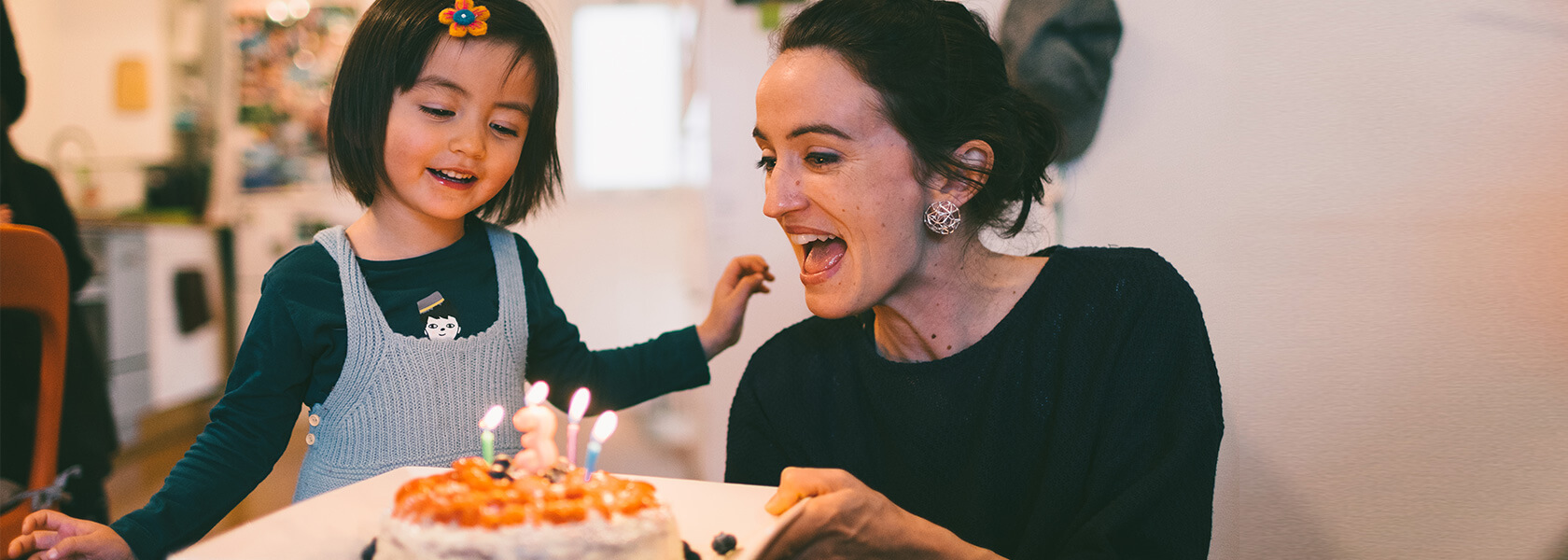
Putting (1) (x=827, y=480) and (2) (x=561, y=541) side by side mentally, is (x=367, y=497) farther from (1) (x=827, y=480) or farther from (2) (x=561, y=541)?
(1) (x=827, y=480)

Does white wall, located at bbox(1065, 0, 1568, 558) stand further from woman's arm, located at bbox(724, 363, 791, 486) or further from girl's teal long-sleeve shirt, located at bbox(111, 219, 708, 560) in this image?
girl's teal long-sleeve shirt, located at bbox(111, 219, 708, 560)

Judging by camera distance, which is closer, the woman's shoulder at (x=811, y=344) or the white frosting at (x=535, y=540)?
the white frosting at (x=535, y=540)

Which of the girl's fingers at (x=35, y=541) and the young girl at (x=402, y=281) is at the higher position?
the young girl at (x=402, y=281)

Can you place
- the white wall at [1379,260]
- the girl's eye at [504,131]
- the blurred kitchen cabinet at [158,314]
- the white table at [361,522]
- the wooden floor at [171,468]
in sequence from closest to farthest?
Result: the white table at [361,522] < the girl's eye at [504,131] < the white wall at [1379,260] < the wooden floor at [171,468] < the blurred kitchen cabinet at [158,314]

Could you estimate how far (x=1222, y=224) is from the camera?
1438 millimetres

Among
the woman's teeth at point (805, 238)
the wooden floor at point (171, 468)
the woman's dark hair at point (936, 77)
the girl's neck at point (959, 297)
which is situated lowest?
the wooden floor at point (171, 468)

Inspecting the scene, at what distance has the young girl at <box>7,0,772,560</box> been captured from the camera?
98 centimetres

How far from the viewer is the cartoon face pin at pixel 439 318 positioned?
3.43 ft

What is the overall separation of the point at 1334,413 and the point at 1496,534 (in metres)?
0.28

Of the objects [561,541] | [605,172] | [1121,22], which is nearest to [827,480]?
[561,541]

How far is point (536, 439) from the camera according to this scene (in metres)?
0.79

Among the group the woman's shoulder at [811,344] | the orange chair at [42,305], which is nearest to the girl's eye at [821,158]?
the woman's shoulder at [811,344]

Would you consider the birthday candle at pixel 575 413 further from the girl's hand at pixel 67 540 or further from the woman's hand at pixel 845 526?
the girl's hand at pixel 67 540

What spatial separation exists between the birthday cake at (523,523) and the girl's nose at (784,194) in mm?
420
